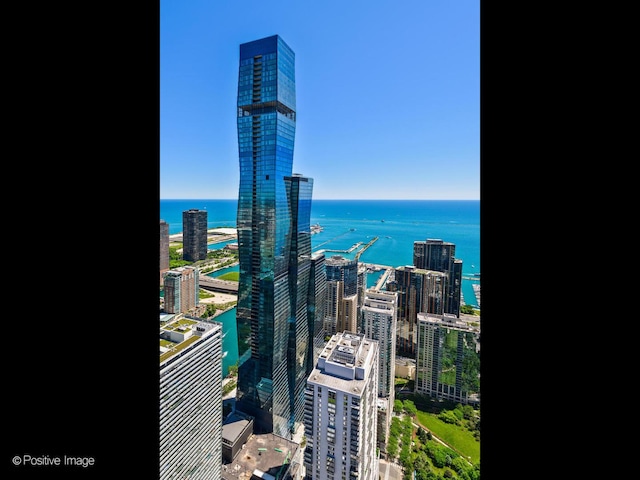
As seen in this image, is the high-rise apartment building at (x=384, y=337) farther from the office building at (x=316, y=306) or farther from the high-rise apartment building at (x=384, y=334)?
the office building at (x=316, y=306)

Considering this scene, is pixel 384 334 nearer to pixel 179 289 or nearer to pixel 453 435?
pixel 453 435

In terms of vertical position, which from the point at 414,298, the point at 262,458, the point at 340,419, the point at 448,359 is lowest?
the point at 262,458

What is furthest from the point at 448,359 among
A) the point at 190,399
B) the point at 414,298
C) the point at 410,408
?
the point at 190,399

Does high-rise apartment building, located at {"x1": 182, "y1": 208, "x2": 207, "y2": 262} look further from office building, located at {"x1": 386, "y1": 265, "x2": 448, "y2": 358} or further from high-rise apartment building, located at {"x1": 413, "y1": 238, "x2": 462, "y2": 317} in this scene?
high-rise apartment building, located at {"x1": 413, "y1": 238, "x2": 462, "y2": 317}

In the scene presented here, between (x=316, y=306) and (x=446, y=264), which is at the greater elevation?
(x=446, y=264)

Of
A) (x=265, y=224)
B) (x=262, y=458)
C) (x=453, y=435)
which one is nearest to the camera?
(x=262, y=458)

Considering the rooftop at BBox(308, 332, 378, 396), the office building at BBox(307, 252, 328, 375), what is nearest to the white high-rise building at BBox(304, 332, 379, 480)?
the rooftop at BBox(308, 332, 378, 396)
